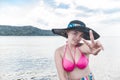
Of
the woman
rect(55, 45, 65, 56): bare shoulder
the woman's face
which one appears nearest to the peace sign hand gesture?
the woman

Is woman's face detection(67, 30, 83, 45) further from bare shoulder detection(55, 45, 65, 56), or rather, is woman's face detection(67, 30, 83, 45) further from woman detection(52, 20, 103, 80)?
bare shoulder detection(55, 45, 65, 56)

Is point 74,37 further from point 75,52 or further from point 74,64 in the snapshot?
point 74,64

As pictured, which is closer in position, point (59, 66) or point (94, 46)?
point (94, 46)

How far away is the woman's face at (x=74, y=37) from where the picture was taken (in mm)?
6145

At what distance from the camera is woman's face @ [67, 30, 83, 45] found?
6.14 meters

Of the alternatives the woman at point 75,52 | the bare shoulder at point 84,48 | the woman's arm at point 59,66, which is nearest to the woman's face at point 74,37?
the woman at point 75,52

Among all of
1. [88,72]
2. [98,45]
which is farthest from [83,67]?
[98,45]

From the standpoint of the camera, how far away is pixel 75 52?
21.1ft

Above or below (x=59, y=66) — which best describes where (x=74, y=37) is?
above

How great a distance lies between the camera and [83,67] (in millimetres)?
6301

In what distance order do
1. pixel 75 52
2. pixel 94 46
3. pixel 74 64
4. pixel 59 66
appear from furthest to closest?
1. pixel 75 52
2. pixel 74 64
3. pixel 59 66
4. pixel 94 46

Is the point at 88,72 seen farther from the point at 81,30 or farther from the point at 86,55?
the point at 81,30

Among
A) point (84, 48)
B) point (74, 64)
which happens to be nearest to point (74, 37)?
point (84, 48)

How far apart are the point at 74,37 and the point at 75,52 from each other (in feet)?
1.41
